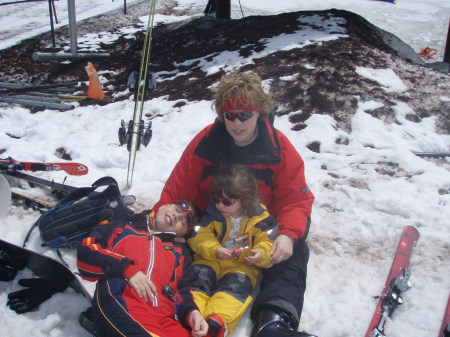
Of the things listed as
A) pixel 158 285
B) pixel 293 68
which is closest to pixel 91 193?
pixel 158 285

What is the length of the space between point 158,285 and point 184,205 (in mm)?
711

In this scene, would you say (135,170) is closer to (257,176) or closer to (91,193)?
(91,193)

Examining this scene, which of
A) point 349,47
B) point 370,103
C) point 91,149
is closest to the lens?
point 91,149

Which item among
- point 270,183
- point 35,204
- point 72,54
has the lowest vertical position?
point 72,54

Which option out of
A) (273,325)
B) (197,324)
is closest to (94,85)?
(197,324)

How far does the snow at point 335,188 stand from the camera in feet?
8.86

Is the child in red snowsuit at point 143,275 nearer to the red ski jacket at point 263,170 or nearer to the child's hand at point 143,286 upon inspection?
the child's hand at point 143,286

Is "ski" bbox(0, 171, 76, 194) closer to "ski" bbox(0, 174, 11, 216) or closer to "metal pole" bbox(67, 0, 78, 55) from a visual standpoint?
"ski" bbox(0, 174, 11, 216)

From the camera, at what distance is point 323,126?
5352mm

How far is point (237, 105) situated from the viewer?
280 centimetres

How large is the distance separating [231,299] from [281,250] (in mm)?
475

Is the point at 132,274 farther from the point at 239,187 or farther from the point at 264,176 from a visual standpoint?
the point at 264,176

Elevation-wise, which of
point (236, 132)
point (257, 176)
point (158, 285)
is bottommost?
point (158, 285)

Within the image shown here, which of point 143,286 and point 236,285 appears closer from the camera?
point 143,286
